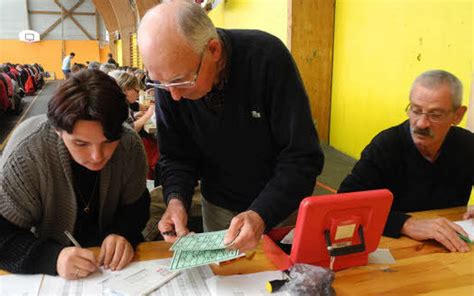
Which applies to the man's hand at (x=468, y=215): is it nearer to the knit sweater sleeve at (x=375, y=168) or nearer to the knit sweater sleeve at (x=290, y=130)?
the knit sweater sleeve at (x=375, y=168)

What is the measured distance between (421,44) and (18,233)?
3.01 metres

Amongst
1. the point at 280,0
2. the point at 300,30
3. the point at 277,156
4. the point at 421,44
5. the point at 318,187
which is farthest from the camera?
the point at 280,0

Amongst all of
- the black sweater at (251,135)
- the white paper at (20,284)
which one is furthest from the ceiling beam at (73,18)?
the white paper at (20,284)

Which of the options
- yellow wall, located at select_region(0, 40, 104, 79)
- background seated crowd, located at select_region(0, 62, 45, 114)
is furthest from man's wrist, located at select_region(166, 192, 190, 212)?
yellow wall, located at select_region(0, 40, 104, 79)

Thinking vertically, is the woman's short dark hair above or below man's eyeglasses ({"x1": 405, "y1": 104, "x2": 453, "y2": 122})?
above

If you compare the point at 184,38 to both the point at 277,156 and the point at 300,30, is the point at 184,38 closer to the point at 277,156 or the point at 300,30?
the point at 277,156

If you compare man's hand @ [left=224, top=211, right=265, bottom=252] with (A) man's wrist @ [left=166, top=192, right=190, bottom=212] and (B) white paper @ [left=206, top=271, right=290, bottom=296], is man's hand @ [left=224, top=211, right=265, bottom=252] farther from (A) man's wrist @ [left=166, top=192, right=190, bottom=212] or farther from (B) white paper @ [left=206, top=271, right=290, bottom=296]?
(A) man's wrist @ [left=166, top=192, right=190, bottom=212]

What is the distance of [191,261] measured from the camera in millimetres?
1084

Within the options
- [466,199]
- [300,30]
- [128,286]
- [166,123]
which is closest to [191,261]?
[128,286]

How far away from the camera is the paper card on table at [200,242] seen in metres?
1.11

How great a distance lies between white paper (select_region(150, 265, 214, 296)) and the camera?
1.05 m

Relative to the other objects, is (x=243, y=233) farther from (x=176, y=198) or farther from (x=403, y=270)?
(x=403, y=270)

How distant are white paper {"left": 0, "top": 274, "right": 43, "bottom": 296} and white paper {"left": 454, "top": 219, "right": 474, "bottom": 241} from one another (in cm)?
134

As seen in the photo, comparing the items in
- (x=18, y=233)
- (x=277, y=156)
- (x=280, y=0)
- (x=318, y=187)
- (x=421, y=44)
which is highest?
(x=280, y=0)
